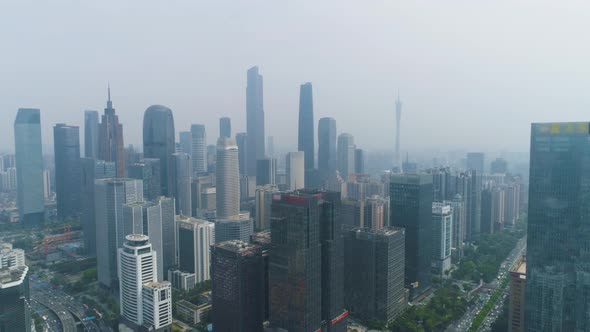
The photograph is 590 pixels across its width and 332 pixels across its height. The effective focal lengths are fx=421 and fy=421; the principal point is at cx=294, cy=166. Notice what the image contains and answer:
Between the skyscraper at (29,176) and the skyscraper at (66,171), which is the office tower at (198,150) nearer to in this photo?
the skyscraper at (66,171)

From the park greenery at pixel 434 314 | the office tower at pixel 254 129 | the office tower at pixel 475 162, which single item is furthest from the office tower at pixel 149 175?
the office tower at pixel 475 162

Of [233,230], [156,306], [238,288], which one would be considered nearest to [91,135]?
[233,230]

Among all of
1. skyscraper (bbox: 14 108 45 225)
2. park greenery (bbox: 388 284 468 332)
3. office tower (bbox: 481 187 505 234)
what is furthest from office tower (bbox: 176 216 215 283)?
office tower (bbox: 481 187 505 234)

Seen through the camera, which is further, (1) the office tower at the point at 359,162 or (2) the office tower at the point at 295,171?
(1) the office tower at the point at 359,162

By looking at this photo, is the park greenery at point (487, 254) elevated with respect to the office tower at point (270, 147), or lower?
lower

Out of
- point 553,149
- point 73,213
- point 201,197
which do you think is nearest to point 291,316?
point 553,149

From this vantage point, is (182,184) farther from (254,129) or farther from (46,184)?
(254,129)

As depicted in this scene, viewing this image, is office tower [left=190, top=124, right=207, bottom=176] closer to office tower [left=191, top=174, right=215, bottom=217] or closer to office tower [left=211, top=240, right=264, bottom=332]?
office tower [left=191, top=174, right=215, bottom=217]
